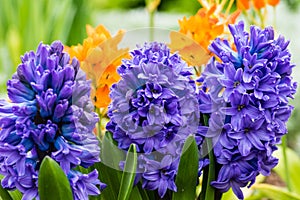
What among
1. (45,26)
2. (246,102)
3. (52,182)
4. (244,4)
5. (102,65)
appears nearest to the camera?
(52,182)

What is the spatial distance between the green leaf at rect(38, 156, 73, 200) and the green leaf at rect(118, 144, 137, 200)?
107 millimetres

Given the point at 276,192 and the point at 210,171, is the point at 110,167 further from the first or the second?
the point at 276,192

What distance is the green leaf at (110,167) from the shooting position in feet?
3.87

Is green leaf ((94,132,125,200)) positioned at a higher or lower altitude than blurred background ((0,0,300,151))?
lower

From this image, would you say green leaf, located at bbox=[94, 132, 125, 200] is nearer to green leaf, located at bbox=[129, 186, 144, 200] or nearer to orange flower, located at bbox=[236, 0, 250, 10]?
green leaf, located at bbox=[129, 186, 144, 200]

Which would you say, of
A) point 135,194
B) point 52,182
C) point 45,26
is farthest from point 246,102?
point 45,26

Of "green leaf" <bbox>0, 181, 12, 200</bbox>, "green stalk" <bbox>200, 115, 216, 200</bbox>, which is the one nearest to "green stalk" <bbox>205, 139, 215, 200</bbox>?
"green stalk" <bbox>200, 115, 216, 200</bbox>

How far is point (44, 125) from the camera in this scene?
1049 millimetres

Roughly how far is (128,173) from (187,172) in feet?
0.35

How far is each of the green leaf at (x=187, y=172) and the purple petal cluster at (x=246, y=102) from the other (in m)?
0.05

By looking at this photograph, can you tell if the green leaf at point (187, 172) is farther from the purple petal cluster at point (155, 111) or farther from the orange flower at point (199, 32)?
the orange flower at point (199, 32)

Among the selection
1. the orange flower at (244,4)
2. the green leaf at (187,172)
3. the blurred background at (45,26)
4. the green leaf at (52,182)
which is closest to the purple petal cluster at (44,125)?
the green leaf at (52,182)

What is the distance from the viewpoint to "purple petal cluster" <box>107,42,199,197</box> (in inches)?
43.8

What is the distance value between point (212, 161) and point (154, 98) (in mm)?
178
